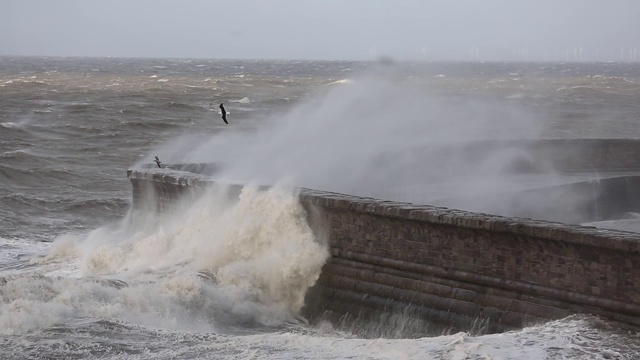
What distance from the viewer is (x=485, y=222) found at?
859 centimetres

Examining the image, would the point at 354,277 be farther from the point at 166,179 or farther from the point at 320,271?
the point at 166,179

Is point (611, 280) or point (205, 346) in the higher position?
point (611, 280)

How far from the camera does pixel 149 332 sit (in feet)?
27.5

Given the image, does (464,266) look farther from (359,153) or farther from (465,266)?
(359,153)

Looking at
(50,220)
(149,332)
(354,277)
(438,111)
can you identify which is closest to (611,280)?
(354,277)

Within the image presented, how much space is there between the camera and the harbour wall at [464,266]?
790cm

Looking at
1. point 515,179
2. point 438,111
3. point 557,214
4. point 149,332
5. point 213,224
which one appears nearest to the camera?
point 149,332

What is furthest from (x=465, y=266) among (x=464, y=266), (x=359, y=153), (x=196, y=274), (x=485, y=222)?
(x=359, y=153)

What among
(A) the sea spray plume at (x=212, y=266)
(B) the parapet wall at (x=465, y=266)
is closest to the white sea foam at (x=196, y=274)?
(A) the sea spray plume at (x=212, y=266)

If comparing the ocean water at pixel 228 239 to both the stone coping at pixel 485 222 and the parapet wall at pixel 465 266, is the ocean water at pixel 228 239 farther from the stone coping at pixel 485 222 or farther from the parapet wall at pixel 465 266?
the stone coping at pixel 485 222

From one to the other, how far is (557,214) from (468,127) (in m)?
14.1

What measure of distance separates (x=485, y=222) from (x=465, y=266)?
1.48 ft

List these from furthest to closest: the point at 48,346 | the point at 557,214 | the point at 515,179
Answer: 1. the point at 515,179
2. the point at 557,214
3. the point at 48,346

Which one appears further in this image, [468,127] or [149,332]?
[468,127]
